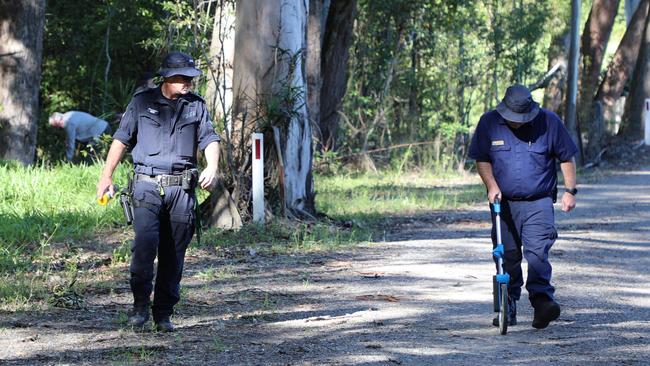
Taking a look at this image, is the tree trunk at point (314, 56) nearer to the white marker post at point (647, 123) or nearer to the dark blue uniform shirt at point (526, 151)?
the white marker post at point (647, 123)

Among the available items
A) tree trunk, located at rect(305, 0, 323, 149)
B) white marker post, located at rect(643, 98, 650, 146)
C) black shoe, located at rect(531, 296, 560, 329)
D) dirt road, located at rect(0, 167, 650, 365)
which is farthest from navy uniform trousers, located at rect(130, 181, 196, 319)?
white marker post, located at rect(643, 98, 650, 146)

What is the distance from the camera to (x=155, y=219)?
835 cm

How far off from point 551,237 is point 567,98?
19388 millimetres

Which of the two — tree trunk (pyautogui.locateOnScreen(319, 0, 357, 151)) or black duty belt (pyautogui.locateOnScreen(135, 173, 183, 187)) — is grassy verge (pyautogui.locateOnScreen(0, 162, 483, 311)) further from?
tree trunk (pyautogui.locateOnScreen(319, 0, 357, 151))

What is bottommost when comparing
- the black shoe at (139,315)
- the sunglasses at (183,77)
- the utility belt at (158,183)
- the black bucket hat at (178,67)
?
the black shoe at (139,315)

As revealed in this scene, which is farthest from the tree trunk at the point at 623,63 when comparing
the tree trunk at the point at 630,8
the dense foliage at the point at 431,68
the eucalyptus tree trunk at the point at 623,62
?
the dense foliage at the point at 431,68

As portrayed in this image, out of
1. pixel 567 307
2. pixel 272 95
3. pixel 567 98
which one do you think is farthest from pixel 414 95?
pixel 567 307

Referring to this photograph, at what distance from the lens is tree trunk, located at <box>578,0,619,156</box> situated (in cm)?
3145

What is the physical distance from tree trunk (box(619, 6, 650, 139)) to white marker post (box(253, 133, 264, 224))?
1965cm

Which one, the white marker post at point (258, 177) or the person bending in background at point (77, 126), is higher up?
the person bending in background at point (77, 126)

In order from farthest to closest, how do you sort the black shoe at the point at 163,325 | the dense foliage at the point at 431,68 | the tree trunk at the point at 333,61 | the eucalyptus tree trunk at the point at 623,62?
the eucalyptus tree trunk at the point at 623,62, the dense foliage at the point at 431,68, the tree trunk at the point at 333,61, the black shoe at the point at 163,325

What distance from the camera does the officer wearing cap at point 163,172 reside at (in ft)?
27.4

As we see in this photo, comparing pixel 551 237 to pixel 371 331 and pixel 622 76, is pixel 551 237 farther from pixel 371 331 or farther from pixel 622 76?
pixel 622 76

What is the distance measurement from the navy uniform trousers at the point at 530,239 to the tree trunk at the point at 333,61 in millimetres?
15947
